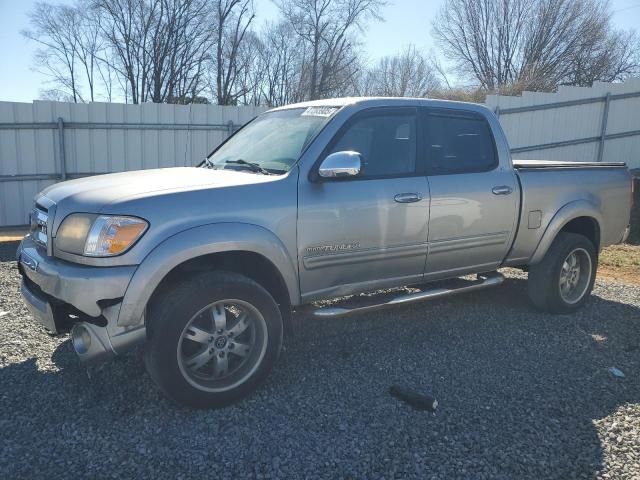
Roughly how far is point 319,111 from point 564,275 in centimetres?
311

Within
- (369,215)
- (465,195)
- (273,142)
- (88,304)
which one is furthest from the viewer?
(465,195)

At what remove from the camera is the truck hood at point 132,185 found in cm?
324

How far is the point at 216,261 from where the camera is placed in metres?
3.61

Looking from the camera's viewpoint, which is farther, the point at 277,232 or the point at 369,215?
the point at 369,215

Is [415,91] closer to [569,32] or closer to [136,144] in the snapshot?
[569,32]

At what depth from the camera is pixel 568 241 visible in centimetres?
539

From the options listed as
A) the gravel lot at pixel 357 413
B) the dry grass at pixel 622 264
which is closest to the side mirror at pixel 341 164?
the gravel lot at pixel 357 413

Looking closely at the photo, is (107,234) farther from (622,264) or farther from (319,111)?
(622,264)

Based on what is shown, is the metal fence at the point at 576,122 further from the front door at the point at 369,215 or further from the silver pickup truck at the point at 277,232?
the front door at the point at 369,215

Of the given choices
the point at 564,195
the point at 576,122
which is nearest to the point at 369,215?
the point at 564,195

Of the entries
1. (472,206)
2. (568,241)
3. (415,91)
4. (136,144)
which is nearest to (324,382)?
(472,206)

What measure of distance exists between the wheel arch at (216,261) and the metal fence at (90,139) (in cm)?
755

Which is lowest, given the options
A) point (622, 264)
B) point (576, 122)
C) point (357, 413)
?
point (357, 413)

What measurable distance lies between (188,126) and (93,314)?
834 centimetres
